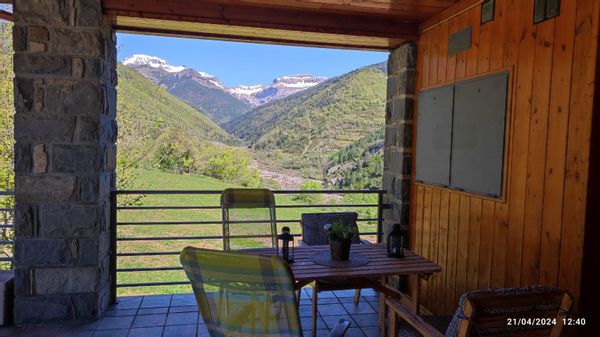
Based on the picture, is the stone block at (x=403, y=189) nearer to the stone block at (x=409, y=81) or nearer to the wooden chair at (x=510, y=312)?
the stone block at (x=409, y=81)

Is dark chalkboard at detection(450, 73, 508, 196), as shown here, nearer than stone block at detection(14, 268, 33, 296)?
Yes

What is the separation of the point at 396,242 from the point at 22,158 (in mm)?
2658

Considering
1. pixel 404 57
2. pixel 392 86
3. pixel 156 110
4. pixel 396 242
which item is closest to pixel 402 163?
pixel 392 86

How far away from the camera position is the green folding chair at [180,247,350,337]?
120 cm

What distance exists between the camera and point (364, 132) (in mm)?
8805

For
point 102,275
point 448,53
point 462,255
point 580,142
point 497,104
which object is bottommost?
point 102,275

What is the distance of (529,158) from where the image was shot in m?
2.10

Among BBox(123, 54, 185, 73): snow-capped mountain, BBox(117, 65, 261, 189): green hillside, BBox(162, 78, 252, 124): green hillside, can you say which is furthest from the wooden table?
BBox(162, 78, 252, 124): green hillside

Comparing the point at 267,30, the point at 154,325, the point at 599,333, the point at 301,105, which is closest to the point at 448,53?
the point at 267,30

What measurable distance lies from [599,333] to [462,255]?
0.92m

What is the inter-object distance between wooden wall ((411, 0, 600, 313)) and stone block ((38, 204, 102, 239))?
2.61 meters

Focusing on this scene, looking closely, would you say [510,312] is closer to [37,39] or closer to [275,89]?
[37,39]

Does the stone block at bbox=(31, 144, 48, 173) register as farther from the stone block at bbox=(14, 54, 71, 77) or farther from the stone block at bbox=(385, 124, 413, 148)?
the stone block at bbox=(385, 124, 413, 148)

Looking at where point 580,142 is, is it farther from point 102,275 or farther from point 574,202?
point 102,275
